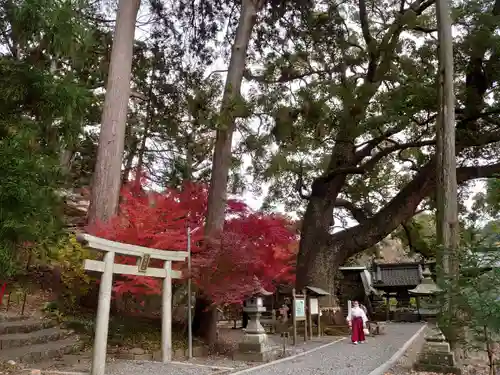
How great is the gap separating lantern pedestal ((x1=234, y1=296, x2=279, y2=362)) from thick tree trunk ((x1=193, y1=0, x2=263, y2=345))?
1.11m

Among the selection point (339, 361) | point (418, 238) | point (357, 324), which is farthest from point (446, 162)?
point (418, 238)

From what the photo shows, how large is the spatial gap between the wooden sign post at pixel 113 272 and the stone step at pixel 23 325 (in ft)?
10.1

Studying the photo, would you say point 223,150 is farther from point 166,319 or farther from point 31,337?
point 31,337

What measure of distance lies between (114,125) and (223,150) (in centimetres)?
260

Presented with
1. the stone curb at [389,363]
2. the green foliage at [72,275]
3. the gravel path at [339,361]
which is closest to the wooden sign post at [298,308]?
the gravel path at [339,361]

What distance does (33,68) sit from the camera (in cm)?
638

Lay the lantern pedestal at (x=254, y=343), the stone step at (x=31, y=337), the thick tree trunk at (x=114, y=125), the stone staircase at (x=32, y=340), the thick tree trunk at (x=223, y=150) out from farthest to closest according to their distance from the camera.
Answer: the thick tree trunk at (x=223, y=150) → the thick tree trunk at (x=114, y=125) → the lantern pedestal at (x=254, y=343) → the stone step at (x=31, y=337) → the stone staircase at (x=32, y=340)

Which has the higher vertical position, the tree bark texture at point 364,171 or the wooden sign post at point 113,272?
the tree bark texture at point 364,171

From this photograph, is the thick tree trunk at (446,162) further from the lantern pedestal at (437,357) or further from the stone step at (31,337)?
the stone step at (31,337)

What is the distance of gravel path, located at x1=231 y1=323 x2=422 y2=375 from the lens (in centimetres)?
738

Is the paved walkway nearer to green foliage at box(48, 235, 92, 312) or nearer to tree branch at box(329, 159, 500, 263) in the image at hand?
green foliage at box(48, 235, 92, 312)

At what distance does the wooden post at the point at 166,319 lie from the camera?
25.6 ft

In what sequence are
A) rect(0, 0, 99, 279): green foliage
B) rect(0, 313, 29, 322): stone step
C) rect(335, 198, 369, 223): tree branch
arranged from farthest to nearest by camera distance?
rect(335, 198, 369, 223): tree branch
rect(0, 313, 29, 322): stone step
rect(0, 0, 99, 279): green foliage

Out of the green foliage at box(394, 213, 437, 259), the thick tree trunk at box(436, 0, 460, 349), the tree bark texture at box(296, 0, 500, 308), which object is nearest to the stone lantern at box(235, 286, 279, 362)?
the thick tree trunk at box(436, 0, 460, 349)
